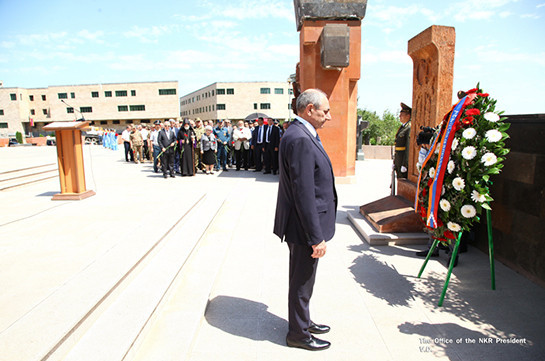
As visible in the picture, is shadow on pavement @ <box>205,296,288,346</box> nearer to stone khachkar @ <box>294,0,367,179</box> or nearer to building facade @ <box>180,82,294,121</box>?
stone khachkar @ <box>294,0,367,179</box>

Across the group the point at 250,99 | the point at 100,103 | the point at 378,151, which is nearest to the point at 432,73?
the point at 378,151

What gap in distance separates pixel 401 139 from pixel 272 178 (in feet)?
19.8

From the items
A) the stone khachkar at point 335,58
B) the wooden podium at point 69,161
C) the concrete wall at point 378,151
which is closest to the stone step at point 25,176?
the wooden podium at point 69,161

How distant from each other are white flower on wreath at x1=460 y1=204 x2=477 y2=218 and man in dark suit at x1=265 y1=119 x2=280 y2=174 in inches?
382

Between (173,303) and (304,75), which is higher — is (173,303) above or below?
below

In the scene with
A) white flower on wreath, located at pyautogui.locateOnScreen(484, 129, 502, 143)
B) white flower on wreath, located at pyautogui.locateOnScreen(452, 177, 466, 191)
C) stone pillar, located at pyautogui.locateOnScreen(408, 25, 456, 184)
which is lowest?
white flower on wreath, located at pyautogui.locateOnScreen(452, 177, 466, 191)

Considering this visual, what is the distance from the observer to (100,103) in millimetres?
72688

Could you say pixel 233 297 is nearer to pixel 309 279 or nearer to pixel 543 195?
pixel 309 279

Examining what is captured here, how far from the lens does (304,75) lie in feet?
33.2

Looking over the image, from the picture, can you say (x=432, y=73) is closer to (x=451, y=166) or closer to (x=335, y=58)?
(x=451, y=166)

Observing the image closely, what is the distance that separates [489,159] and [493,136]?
0.69 feet

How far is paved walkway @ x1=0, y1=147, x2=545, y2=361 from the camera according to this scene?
2.70 metres

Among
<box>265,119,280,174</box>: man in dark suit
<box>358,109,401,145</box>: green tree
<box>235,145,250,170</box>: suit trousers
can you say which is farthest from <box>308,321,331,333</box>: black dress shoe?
<box>358,109,401,145</box>: green tree

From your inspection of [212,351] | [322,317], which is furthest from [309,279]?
[212,351]
